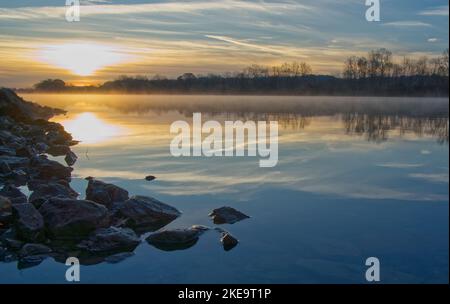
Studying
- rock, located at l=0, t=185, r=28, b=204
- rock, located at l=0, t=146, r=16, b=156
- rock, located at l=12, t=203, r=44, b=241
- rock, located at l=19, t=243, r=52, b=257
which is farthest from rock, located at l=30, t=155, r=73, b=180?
rock, located at l=19, t=243, r=52, b=257

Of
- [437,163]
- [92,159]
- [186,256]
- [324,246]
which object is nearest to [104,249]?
[186,256]

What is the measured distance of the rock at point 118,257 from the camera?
29.3 ft

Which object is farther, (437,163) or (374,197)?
(437,163)

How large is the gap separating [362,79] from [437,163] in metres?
Result: 116

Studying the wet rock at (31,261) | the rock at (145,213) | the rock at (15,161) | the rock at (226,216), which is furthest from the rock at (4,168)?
the rock at (226,216)

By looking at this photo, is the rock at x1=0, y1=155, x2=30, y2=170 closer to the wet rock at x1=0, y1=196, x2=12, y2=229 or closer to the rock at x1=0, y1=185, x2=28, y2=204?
the rock at x1=0, y1=185, x2=28, y2=204

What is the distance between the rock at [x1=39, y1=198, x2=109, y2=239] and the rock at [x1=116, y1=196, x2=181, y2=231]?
769mm

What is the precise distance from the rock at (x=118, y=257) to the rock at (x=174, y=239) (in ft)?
2.41

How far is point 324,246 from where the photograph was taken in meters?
9.80

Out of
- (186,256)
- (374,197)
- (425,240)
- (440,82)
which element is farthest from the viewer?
(440,82)

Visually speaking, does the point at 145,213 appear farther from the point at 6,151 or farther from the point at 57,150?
the point at 57,150

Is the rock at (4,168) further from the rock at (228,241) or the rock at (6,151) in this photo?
the rock at (228,241)
